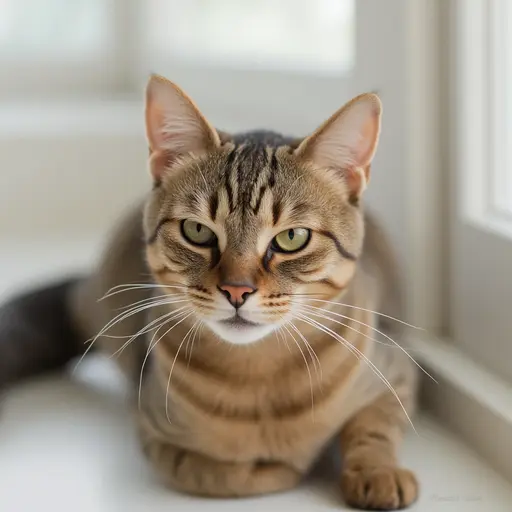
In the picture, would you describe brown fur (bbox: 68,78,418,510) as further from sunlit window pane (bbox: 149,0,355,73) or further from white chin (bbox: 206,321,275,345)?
sunlit window pane (bbox: 149,0,355,73)

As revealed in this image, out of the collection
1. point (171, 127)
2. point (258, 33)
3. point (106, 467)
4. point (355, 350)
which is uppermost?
point (258, 33)

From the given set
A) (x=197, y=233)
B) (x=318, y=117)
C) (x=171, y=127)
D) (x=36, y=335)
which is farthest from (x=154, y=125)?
(x=318, y=117)

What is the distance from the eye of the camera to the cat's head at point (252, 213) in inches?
33.5

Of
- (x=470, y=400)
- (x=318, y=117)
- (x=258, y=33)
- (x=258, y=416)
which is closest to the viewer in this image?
(x=258, y=416)

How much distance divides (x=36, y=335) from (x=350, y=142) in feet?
2.00

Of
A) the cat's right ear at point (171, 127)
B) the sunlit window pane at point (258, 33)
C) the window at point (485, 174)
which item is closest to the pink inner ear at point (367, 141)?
the cat's right ear at point (171, 127)

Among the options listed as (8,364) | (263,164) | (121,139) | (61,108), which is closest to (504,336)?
(263,164)

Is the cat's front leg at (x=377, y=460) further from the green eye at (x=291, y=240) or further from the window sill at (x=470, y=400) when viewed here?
the green eye at (x=291, y=240)

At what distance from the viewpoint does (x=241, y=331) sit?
86 centimetres

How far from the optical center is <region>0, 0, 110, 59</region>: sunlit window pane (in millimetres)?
2139

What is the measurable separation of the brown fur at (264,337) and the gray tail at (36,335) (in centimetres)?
29

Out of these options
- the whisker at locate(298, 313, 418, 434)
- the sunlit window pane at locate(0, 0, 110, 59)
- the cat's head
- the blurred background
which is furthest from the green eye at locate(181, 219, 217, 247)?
the sunlit window pane at locate(0, 0, 110, 59)

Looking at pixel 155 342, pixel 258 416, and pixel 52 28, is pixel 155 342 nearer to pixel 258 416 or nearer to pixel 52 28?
pixel 258 416

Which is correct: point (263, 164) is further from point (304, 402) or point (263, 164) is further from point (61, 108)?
point (61, 108)
